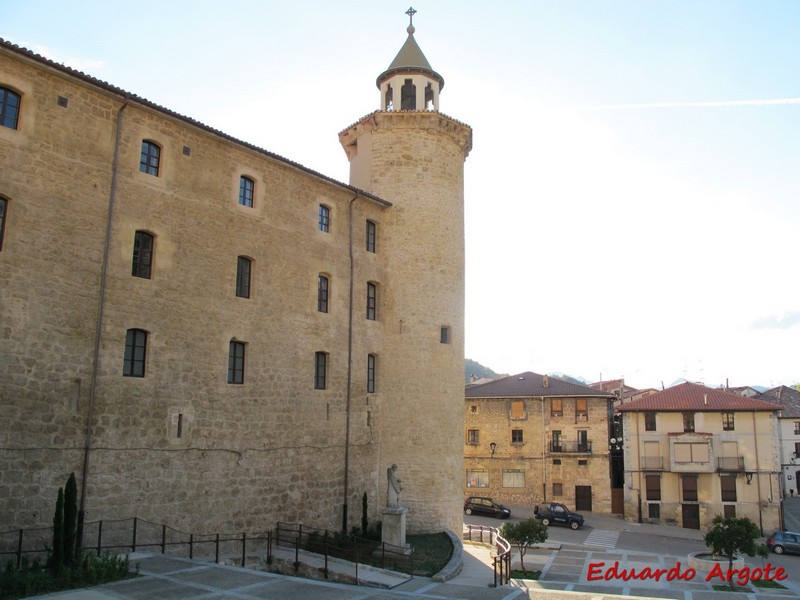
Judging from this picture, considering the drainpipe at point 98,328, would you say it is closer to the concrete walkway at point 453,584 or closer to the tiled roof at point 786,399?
the concrete walkway at point 453,584

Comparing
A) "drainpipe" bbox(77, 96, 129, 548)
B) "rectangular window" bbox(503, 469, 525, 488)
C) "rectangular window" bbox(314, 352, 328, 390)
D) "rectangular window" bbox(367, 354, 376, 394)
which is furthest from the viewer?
"rectangular window" bbox(503, 469, 525, 488)

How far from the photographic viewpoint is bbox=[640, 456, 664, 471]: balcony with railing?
37.8 m

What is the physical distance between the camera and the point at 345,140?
2739 centimetres

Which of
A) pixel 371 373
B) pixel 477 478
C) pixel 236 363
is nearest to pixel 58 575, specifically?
pixel 236 363

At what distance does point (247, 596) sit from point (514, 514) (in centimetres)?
2808

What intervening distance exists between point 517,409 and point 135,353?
1149 inches

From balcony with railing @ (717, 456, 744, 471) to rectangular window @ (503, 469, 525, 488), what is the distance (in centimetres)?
1101

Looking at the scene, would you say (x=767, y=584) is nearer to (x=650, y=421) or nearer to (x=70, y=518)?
(x=650, y=421)

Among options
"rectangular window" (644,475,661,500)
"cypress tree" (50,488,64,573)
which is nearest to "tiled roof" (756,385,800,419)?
"rectangular window" (644,475,661,500)

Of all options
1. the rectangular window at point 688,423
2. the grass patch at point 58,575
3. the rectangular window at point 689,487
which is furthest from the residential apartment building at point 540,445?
the grass patch at point 58,575

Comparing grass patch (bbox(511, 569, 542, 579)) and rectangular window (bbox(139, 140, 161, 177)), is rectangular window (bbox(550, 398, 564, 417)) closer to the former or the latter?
grass patch (bbox(511, 569, 542, 579))

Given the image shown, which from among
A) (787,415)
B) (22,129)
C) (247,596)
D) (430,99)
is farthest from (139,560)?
(787,415)

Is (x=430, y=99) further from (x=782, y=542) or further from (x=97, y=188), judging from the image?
(x=782, y=542)

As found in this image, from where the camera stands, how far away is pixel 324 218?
901 inches
